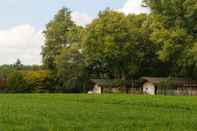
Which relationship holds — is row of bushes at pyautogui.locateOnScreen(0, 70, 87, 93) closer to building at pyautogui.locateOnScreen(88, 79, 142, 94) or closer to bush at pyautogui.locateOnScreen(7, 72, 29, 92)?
bush at pyautogui.locateOnScreen(7, 72, 29, 92)

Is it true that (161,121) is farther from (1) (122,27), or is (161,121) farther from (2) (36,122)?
(1) (122,27)

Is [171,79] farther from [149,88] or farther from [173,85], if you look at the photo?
[149,88]

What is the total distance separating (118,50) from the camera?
346 feet

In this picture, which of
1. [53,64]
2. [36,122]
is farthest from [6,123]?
[53,64]

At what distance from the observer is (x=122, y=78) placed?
112250 millimetres

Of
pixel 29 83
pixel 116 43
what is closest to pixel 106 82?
pixel 116 43

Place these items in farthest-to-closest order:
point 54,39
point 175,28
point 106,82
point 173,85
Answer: point 54,39
point 106,82
point 173,85
point 175,28

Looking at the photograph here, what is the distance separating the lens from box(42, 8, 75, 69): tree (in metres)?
120

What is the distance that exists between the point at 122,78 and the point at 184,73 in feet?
44.2

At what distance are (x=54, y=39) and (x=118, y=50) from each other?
20.0m

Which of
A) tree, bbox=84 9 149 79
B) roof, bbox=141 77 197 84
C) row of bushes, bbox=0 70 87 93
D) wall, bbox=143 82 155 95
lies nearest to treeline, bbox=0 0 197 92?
tree, bbox=84 9 149 79

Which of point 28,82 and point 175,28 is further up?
point 175,28

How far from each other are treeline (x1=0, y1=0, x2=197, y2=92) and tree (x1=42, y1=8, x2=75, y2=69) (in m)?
0.42

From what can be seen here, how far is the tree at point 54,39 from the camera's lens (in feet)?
392
